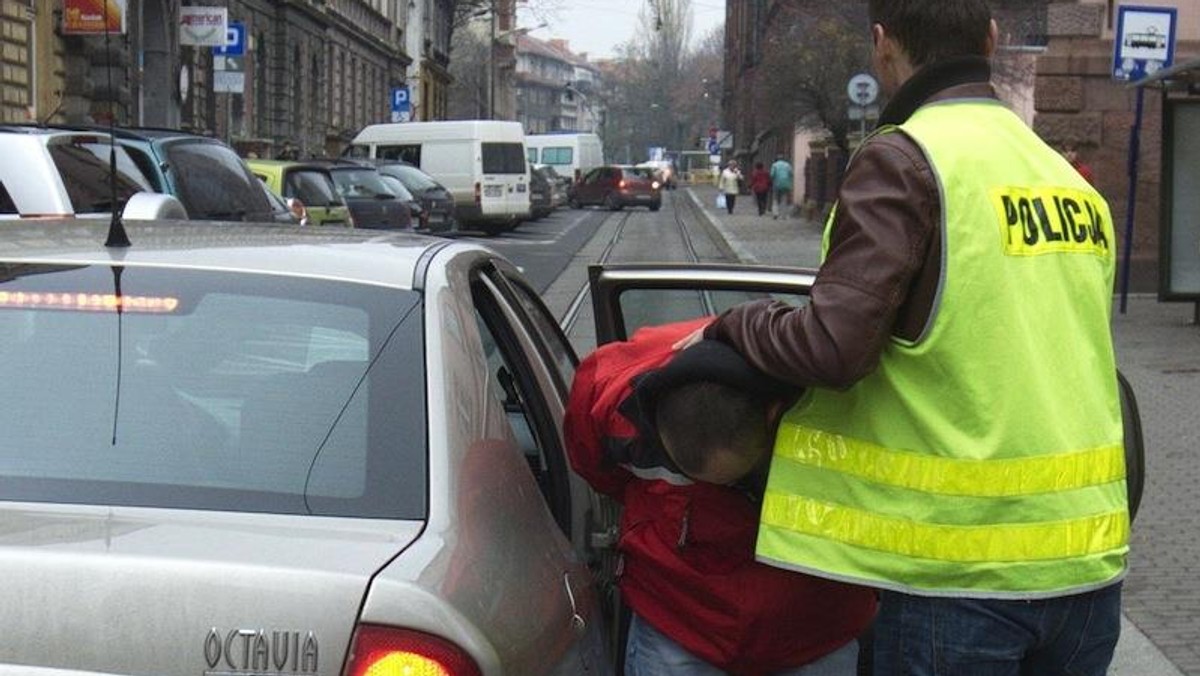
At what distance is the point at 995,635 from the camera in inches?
105

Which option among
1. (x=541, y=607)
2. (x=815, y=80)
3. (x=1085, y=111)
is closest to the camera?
(x=541, y=607)

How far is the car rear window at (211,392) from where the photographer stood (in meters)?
2.77

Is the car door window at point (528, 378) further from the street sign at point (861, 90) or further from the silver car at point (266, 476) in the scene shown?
the street sign at point (861, 90)

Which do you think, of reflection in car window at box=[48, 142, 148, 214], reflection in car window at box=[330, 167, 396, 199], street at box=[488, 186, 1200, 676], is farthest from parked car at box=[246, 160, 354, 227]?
reflection in car window at box=[48, 142, 148, 214]

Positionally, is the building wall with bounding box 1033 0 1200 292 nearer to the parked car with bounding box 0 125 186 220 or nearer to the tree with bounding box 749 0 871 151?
the tree with bounding box 749 0 871 151

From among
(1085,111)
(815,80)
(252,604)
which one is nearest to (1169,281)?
(1085,111)

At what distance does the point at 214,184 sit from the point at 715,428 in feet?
34.2

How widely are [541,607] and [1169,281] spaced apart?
48.7 ft

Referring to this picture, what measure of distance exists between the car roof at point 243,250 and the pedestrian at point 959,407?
2.73 feet

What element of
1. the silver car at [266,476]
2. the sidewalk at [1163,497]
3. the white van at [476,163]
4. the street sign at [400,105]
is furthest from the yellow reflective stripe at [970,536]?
the street sign at [400,105]

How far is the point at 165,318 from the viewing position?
3.06 meters

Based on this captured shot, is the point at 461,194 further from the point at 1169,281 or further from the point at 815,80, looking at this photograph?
the point at 1169,281

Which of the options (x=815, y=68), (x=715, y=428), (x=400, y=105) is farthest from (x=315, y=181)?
(x=400, y=105)

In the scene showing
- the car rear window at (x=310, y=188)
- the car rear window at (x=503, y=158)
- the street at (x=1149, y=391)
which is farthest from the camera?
the car rear window at (x=503, y=158)
